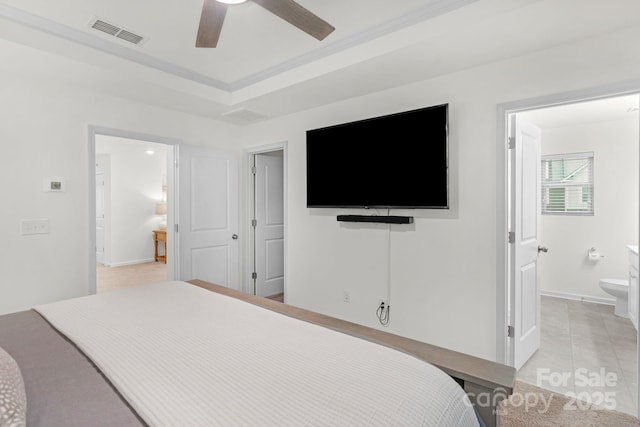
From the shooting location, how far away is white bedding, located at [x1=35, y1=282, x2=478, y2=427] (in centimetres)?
85

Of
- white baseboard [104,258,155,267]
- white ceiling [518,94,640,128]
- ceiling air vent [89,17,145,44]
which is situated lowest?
white baseboard [104,258,155,267]

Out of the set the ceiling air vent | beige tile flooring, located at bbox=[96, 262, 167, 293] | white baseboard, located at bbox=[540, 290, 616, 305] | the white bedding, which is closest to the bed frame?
the white bedding

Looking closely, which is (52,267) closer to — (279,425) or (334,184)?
(334,184)

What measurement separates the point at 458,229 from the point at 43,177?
3334mm

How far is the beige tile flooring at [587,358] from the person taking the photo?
228cm

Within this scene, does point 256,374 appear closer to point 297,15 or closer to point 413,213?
point 297,15

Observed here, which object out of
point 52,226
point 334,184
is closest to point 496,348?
point 334,184

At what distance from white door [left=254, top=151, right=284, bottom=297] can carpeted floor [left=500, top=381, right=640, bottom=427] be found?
121 inches

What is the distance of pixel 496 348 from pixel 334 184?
6.14ft

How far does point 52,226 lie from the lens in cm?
280

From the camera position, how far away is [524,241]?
102 inches

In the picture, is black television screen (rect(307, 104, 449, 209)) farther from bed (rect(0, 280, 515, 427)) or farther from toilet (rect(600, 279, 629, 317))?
toilet (rect(600, 279, 629, 317))

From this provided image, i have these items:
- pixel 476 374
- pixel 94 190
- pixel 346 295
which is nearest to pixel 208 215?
pixel 94 190

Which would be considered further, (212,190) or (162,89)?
(212,190)
